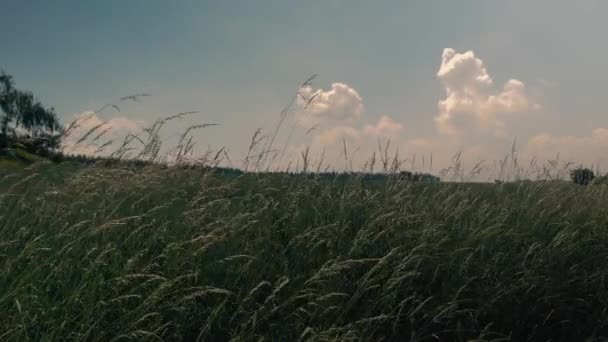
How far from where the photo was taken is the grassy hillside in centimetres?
405

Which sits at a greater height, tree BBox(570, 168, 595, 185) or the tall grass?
tree BBox(570, 168, 595, 185)

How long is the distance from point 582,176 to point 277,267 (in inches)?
366

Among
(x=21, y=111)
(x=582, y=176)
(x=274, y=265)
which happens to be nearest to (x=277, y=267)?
(x=274, y=265)

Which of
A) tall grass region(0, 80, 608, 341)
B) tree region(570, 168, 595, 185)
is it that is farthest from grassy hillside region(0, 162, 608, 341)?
tree region(570, 168, 595, 185)

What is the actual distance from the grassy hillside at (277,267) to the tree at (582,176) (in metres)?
4.51

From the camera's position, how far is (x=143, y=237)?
17.0 ft

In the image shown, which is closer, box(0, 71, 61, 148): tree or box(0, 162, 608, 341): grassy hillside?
box(0, 162, 608, 341): grassy hillside

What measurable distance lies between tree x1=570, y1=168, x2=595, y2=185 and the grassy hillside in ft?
14.8

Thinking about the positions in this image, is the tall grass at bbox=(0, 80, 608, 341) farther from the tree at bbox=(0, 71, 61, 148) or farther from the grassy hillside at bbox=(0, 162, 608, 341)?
the tree at bbox=(0, 71, 61, 148)

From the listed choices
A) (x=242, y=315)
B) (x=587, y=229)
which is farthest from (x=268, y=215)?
(x=587, y=229)

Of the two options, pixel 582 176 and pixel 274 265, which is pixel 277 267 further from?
pixel 582 176

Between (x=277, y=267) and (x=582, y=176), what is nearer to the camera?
(x=277, y=267)

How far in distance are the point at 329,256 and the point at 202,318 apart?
1380 mm

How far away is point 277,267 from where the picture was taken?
16.9 feet
